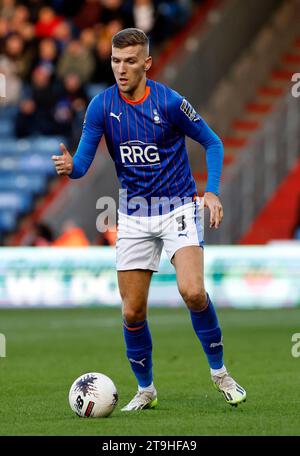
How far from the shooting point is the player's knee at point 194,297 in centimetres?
812

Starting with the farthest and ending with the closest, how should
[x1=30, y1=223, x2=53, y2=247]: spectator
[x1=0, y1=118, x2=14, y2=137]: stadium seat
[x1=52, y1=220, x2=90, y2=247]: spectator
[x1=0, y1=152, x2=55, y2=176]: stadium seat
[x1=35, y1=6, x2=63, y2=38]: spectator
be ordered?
[x1=35, y1=6, x2=63, y2=38]: spectator, [x1=0, y1=118, x2=14, y2=137]: stadium seat, [x1=0, y1=152, x2=55, y2=176]: stadium seat, [x1=52, y1=220, x2=90, y2=247]: spectator, [x1=30, y1=223, x2=53, y2=247]: spectator

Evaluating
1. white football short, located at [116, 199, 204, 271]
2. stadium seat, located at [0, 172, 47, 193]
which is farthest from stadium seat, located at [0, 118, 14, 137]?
white football short, located at [116, 199, 204, 271]

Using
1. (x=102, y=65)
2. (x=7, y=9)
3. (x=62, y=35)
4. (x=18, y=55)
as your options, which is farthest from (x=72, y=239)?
(x=7, y=9)

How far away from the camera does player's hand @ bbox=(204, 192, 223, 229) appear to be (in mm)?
8000

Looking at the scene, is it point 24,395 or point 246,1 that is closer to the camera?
point 24,395

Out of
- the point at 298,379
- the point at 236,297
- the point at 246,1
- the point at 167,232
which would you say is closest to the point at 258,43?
the point at 246,1

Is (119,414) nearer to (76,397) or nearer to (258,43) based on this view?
(76,397)

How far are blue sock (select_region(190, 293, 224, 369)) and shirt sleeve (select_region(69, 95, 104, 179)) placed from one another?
1.19m

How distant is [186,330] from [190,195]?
706 centimetres

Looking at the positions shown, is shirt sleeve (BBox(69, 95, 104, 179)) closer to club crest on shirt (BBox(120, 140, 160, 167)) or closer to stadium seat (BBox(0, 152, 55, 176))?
club crest on shirt (BBox(120, 140, 160, 167))

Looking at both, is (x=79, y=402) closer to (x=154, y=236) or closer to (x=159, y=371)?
(x=154, y=236)

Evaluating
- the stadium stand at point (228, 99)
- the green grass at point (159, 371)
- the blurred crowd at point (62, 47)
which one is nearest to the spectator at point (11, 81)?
the blurred crowd at point (62, 47)

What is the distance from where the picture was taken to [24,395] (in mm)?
9266

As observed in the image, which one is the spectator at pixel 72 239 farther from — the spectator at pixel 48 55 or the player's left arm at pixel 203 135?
the player's left arm at pixel 203 135
